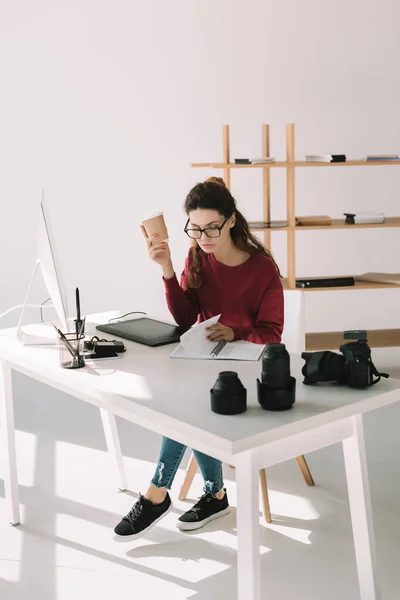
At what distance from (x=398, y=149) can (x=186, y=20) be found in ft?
5.42

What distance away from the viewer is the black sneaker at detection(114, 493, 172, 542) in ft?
8.50

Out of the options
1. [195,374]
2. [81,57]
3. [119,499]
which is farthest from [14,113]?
[195,374]

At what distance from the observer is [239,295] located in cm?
286

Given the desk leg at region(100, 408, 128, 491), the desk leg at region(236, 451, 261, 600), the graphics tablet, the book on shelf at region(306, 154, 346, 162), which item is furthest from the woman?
the book on shelf at region(306, 154, 346, 162)

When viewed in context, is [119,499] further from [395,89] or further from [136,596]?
[395,89]

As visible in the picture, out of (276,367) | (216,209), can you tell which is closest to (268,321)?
(216,209)

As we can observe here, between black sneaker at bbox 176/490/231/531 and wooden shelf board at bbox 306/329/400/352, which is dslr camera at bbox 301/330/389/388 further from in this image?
wooden shelf board at bbox 306/329/400/352

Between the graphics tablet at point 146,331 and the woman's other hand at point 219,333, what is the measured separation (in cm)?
16

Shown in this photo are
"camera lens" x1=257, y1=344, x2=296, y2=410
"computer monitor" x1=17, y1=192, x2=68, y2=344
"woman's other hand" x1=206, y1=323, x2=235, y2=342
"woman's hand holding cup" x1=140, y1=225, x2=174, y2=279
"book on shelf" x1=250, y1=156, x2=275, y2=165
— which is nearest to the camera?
"camera lens" x1=257, y1=344, x2=296, y2=410

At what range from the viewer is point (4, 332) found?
2824mm

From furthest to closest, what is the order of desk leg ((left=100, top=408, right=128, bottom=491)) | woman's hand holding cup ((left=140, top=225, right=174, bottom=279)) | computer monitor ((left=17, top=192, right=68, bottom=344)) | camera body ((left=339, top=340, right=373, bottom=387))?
1. desk leg ((left=100, top=408, right=128, bottom=491))
2. woman's hand holding cup ((left=140, top=225, right=174, bottom=279))
3. computer monitor ((left=17, top=192, right=68, bottom=344))
4. camera body ((left=339, top=340, right=373, bottom=387))

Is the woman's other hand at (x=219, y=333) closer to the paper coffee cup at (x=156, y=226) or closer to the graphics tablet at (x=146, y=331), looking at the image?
the graphics tablet at (x=146, y=331)

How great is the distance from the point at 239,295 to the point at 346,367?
35.8 inches

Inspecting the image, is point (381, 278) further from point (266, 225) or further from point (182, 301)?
point (182, 301)
